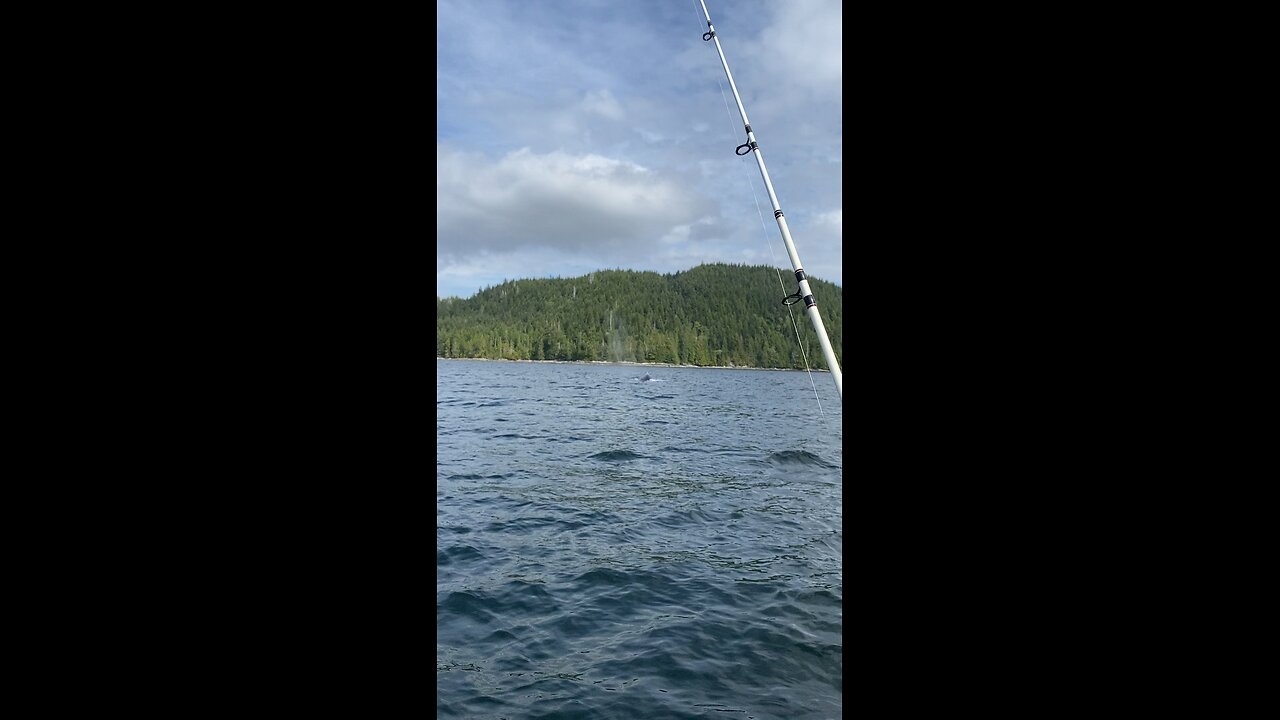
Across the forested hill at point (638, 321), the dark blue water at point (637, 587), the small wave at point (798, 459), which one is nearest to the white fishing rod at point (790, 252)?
the dark blue water at point (637, 587)

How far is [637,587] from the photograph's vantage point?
7.45 meters

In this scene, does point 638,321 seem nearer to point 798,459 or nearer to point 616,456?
point 616,456

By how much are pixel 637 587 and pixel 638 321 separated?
11032 centimetres

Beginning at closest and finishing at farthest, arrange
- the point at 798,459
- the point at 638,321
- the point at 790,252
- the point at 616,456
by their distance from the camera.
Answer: the point at 790,252
the point at 798,459
the point at 616,456
the point at 638,321

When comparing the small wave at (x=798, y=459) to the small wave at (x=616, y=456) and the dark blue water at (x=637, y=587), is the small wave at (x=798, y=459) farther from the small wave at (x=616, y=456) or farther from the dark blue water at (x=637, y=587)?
the small wave at (x=616, y=456)

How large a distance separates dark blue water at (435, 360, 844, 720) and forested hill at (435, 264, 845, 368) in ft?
272

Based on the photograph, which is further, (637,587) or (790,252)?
(637,587)

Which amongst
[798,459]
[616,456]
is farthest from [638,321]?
[798,459]

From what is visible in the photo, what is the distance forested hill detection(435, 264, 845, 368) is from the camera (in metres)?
104

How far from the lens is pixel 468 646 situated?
5.89 m

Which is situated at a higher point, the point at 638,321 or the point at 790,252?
the point at 638,321
